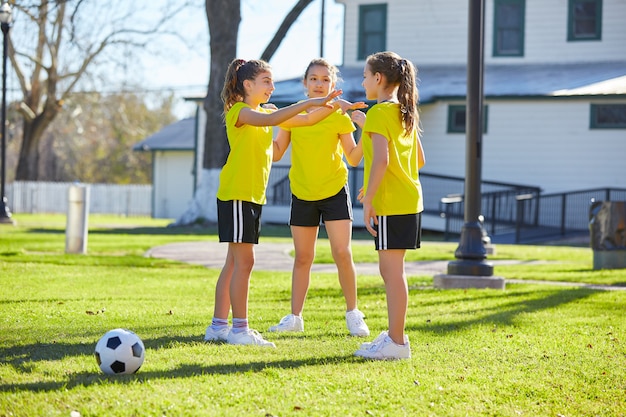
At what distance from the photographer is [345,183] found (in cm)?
706

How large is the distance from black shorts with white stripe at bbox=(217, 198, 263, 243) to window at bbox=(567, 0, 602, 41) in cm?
2336

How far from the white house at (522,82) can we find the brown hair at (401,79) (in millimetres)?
18825

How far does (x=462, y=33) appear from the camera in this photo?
2891 cm

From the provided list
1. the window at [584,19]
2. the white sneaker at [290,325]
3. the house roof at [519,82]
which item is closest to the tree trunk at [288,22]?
the house roof at [519,82]

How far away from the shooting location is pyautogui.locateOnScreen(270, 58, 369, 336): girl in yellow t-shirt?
6859mm

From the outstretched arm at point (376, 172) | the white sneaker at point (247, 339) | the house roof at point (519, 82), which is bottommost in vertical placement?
the white sneaker at point (247, 339)

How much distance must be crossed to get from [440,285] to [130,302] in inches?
141

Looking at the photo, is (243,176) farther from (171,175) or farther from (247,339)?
(171,175)

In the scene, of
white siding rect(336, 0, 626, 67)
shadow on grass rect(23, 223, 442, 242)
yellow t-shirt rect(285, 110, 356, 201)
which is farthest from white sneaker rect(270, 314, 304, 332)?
white siding rect(336, 0, 626, 67)

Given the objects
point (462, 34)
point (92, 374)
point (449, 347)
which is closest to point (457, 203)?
point (462, 34)

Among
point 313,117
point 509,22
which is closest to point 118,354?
point 313,117

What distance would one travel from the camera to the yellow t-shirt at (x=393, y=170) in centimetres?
589

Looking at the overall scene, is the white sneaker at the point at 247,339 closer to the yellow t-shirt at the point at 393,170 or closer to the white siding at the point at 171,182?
the yellow t-shirt at the point at 393,170

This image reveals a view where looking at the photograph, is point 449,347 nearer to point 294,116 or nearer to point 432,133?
point 294,116
